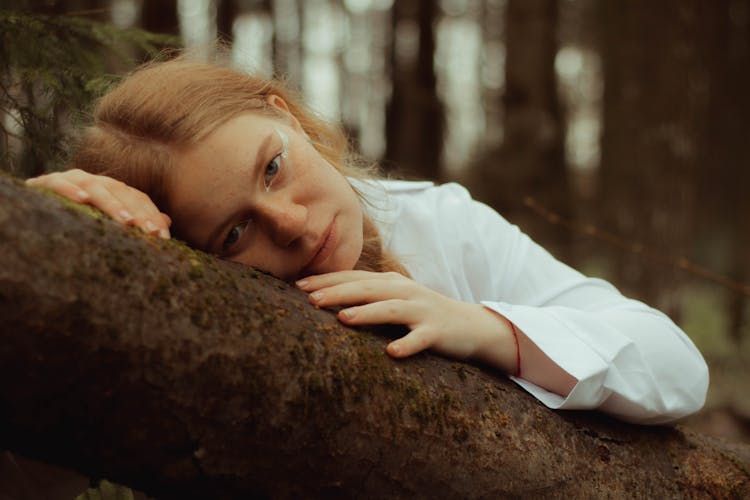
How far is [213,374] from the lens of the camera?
107 cm

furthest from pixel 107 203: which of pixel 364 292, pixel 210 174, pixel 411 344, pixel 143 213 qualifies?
pixel 411 344

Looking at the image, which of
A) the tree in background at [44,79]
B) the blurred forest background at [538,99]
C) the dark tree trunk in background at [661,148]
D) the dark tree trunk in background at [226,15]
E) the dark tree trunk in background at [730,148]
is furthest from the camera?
the dark tree trunk in background at [730,148]

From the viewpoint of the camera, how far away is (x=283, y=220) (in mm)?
1641

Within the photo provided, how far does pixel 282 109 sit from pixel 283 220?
49 centimetres

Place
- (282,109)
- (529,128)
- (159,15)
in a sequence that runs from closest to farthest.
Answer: (282,109)
(529,128)
(159,15)

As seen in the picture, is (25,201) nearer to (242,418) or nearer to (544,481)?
(242,418)

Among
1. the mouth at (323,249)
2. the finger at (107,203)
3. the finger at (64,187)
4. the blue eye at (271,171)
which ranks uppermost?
the finger at (64,187)

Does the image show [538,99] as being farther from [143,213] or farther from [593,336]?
[143,213]

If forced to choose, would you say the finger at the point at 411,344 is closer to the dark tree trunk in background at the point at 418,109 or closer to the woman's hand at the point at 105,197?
the woman's hand at the point at 105,197

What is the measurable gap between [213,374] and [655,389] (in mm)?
1175

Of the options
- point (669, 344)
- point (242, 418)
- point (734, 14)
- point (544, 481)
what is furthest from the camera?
point (734, 14)

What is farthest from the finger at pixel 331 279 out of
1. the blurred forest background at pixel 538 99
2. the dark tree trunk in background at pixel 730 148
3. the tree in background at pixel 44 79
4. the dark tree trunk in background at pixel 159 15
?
the dark tree trunk in background at pixel 730 148

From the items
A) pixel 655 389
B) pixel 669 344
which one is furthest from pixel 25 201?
pixel 669 344

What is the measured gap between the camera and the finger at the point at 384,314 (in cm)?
138
